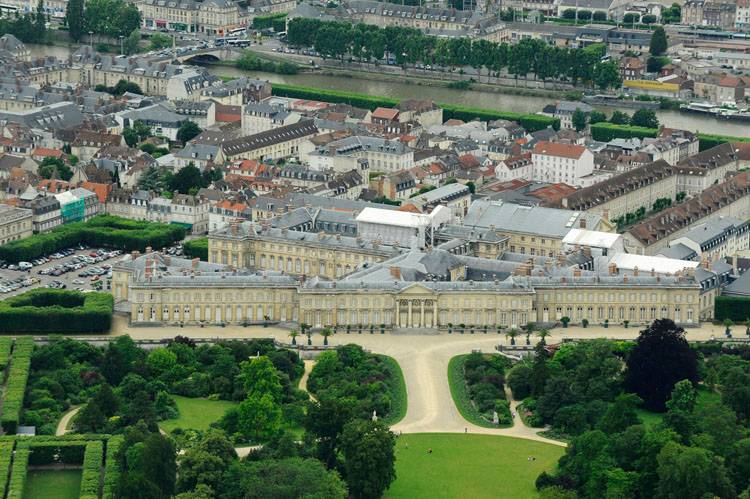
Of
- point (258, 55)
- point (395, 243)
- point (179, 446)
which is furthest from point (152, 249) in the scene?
point (258, 55)

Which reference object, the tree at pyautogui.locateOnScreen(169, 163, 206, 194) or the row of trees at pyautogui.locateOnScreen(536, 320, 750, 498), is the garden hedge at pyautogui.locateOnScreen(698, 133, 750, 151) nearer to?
the tree at pyautogui.locateOnScreen(169, 163, 206, 194)

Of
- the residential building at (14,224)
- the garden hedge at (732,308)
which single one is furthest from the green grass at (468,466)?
the residential building at (14,224)

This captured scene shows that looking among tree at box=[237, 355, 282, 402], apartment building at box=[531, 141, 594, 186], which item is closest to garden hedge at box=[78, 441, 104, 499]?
tree at box=[237, 355, 282, 402]

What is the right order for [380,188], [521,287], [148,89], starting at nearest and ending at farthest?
[521,287] < [380,188] < [148,89]

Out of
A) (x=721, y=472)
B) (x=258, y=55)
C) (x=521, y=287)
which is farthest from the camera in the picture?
(x=258, y=55)

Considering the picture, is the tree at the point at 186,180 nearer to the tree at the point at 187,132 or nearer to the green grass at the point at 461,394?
the tree at the point at 187,132

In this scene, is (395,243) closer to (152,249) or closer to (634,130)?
(152,249)
